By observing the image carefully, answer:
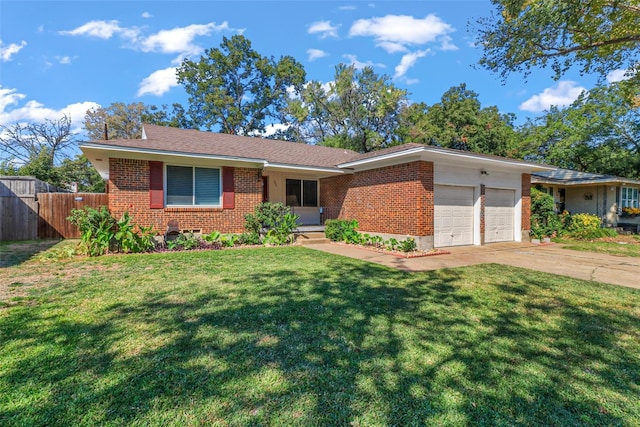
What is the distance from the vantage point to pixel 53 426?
1.87m

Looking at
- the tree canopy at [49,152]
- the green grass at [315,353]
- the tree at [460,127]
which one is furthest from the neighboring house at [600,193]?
the tree canopy at [49,152]

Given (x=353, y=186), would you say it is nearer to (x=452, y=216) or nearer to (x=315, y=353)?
(x=452, y=216)

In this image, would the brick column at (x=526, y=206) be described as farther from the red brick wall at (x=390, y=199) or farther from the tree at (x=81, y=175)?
the tree at (x=81, y=175)

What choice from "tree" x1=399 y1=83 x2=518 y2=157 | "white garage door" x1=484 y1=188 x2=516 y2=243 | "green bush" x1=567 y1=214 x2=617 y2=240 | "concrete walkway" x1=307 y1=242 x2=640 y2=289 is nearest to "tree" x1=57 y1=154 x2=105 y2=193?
"concrete walkway" x1=307 y1=242 x2=640 y2=289

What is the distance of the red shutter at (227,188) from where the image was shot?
410 inches

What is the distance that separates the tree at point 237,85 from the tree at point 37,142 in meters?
10.3

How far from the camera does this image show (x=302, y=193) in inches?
560

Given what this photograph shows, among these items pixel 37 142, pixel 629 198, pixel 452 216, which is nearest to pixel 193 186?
pixel 452 216

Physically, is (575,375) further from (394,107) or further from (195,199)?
(394,107)

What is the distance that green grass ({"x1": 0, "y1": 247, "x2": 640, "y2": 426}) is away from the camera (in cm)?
206

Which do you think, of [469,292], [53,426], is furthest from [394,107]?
[53,426]

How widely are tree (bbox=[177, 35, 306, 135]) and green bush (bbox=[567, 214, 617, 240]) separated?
84.0 ft

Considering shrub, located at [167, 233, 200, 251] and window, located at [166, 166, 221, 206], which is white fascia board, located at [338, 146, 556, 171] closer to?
window, located at [166, 166, 221, 206]

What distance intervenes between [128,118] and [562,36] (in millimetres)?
32079
